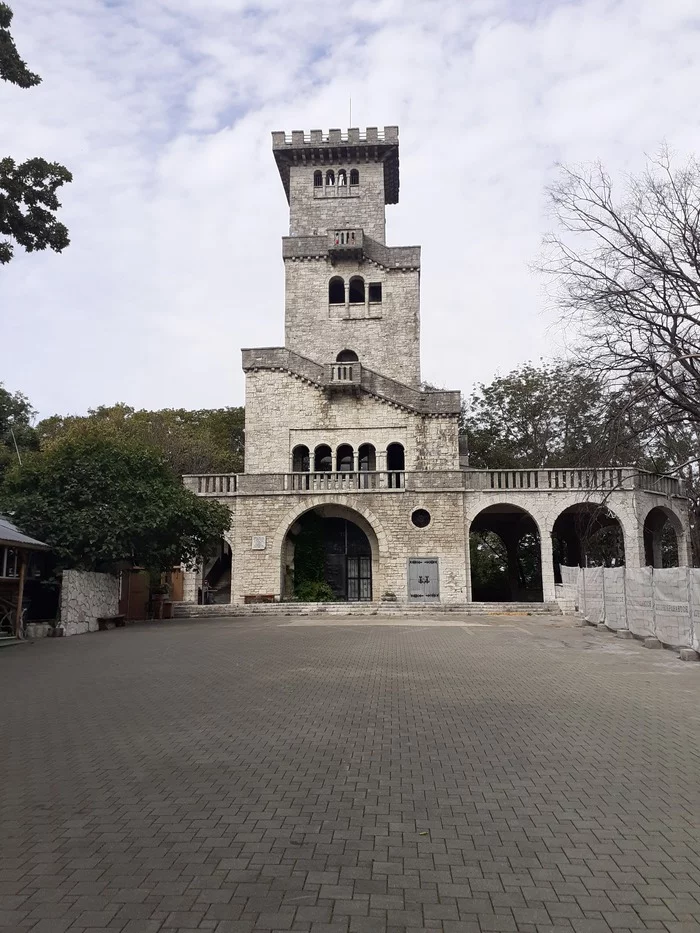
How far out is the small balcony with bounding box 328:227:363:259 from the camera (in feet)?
118

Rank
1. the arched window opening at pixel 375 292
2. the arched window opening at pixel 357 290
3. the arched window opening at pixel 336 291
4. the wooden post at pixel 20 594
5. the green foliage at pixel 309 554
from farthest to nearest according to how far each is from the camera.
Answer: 1. the arched window opening at pixel 357 290
2. the arched window opening at pixel 336 291
3. the arched window opening at pixel 375 292
4. the green foliage at pixel 309 554
5. the wooden post at pixel 20 594

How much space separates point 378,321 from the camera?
119 feet

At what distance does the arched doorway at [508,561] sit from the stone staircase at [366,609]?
5.89 meters

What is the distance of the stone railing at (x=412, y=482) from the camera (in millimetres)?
29734

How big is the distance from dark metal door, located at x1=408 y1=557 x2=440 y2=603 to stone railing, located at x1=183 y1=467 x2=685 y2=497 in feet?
9.71

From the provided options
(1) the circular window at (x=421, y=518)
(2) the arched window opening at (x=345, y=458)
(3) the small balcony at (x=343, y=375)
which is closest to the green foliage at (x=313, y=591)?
(1) the circular window at (x=421, y=518)

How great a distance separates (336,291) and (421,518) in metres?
13.8

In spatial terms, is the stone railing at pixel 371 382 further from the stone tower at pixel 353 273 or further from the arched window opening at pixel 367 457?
the stone tower at pixel 353 273

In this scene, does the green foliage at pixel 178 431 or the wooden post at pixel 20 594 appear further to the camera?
the green foliage at pixel 178 431

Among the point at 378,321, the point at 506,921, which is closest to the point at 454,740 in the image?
the point at 506,921

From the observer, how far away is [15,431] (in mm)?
39125

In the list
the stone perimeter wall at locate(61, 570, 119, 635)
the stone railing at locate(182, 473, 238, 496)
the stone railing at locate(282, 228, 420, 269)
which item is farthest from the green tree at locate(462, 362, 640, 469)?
the stone perimeter wall at locate(61, 570, 119, 635)

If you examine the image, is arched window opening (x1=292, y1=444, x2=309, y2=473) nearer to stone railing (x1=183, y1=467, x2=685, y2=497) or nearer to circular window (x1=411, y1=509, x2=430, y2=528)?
stone railing (x1=183, y1=467, x2=685, y2=497)

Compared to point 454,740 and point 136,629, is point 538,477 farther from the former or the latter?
point 454,740
